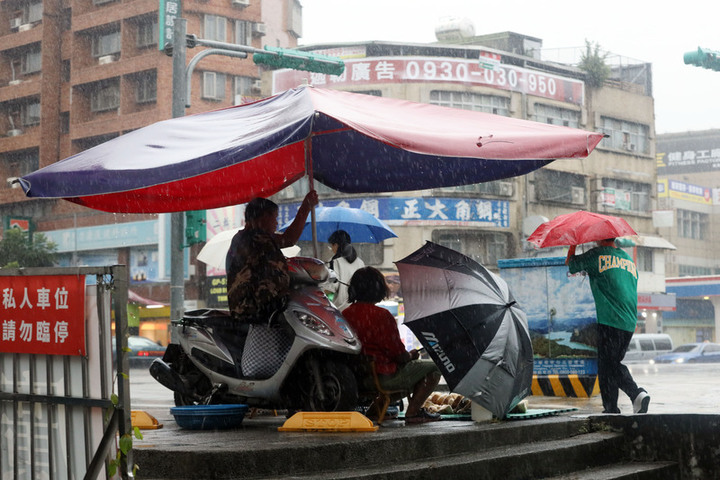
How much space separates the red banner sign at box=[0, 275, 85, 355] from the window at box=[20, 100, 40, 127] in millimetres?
46249

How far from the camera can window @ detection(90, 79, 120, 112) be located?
45.0 m

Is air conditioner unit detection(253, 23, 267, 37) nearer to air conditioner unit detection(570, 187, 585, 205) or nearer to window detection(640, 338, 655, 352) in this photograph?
air conditioner unit detection(570, 187, 585, 205)

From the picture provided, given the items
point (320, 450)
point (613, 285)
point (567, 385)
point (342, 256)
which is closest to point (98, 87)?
point (567, 385)

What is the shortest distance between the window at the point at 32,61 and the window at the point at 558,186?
26.2 metres

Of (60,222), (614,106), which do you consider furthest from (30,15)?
(614,106)

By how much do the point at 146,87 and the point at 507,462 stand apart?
40.6 m

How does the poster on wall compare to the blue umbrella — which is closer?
the blue umbrella

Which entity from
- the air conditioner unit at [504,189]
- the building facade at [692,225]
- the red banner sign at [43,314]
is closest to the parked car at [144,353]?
the air conditioner unit at [504,189]

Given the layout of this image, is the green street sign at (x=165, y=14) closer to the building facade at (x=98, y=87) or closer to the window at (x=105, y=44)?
the building facade at (x=98, y=87)

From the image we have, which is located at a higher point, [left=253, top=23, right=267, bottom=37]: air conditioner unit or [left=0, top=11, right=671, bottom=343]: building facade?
[left=253, top=23, right=267, bottom=37]: air conditioner unit

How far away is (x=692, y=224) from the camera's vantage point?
62.7 metres

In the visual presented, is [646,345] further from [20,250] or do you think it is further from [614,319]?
[614,319]

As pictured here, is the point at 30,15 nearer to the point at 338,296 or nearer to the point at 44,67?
the point at 44,67

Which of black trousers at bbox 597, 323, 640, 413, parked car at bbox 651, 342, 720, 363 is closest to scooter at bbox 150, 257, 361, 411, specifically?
black trousers at bbox 597, 323, 640, 413
